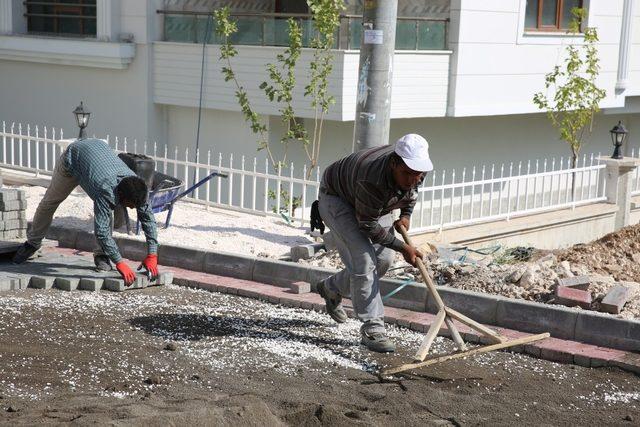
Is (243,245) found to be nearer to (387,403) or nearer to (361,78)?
(361,78)

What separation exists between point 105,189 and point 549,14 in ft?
33.5

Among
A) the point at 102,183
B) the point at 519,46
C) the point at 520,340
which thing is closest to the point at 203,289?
the point at 102,183

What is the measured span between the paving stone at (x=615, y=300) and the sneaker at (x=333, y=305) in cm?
201

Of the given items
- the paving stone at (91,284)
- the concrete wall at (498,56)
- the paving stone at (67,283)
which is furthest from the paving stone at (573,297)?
the concrete wall at (498,56)

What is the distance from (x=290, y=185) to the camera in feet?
38.7

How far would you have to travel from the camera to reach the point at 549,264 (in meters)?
9.74

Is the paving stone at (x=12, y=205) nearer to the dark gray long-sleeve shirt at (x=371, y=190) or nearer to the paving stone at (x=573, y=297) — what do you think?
the dark gray long-sleeve shirt at (x=371, y=190)

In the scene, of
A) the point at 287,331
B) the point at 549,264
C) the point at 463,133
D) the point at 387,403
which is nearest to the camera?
the point at 387,403

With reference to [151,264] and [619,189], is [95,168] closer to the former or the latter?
[151,264]

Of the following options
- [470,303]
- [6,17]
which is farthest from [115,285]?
[6,17]

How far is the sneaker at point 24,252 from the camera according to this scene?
31.3 feet

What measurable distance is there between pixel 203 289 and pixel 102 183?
148 cm

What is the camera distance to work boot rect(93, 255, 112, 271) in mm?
9273

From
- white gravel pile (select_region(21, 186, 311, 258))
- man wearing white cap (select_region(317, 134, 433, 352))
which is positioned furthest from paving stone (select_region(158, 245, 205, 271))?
man wearing white cap (select_region(317, 134, 433, 352))
